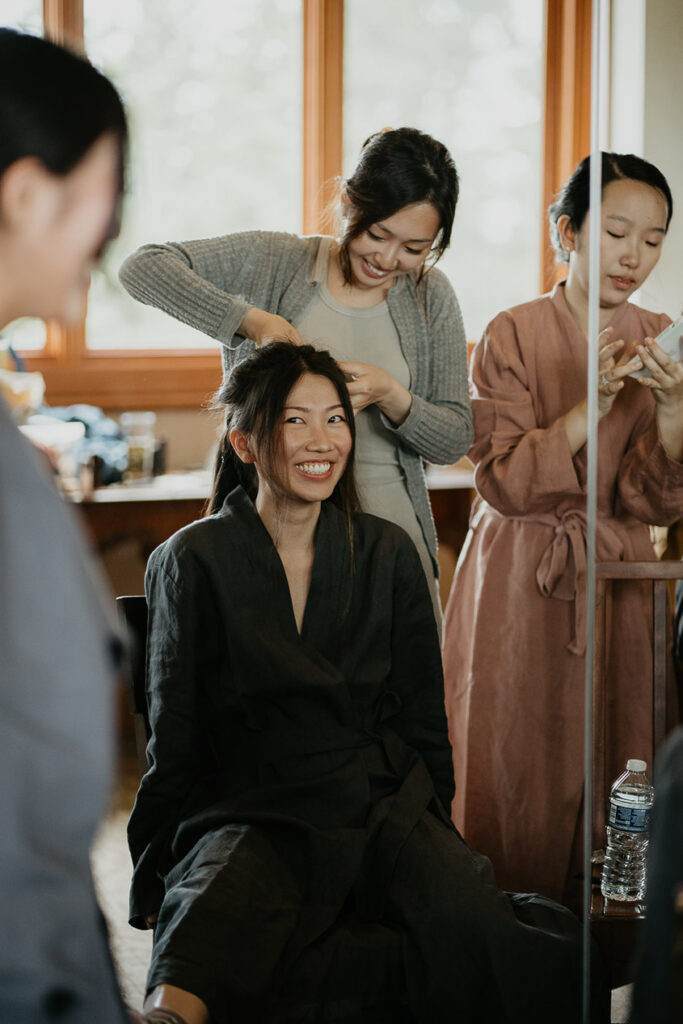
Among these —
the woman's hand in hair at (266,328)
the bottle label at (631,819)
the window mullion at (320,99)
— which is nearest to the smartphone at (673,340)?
the bottle label at (631,819)

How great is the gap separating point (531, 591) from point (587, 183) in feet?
2.07

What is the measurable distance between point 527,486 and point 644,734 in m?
0.53

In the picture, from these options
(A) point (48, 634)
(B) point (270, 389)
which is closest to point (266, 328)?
(B) point (270, 389)

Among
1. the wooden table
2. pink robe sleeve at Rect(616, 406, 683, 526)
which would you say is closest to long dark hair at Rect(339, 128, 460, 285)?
pink robe sleeve at Rect(616, 406, 683, 526)

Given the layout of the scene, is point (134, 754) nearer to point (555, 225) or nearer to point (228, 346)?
point (228, 346)

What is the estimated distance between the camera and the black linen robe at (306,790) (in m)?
1.32

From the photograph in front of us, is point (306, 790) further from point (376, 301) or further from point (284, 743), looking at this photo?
point (376, 301)

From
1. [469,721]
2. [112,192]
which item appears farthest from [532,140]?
[112,192]

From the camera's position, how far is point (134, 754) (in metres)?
3.27

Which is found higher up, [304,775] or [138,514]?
[138,514]

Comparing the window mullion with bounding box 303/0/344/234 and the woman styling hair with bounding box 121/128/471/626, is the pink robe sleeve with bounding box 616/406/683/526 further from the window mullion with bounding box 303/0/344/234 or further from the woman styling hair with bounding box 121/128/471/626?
the window mullion with bounding box 303/0/344/234

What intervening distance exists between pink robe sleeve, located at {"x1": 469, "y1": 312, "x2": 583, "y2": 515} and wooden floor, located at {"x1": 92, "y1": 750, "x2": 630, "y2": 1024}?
28.1 inches

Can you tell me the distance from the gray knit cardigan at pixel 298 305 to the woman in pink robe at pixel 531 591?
73mm

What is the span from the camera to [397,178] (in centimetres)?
156
